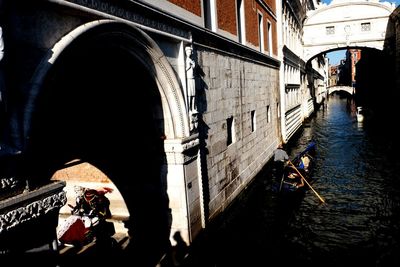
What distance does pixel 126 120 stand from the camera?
720 centimetres

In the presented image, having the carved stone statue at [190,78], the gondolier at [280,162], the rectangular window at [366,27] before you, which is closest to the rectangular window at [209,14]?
→ the carved stone statue at [190,78]

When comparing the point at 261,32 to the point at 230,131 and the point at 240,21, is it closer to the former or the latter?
the point at 240,21

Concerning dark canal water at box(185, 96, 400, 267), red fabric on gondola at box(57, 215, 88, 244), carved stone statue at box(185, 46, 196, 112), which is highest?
carved stone statue at box(185, 46, 196, 112)

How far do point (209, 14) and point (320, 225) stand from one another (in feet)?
19.4

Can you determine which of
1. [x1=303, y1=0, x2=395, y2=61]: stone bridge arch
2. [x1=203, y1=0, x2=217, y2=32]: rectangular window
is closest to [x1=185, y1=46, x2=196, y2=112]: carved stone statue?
[x1=203, y1=0, x2=217, y2=32]: rectangular window

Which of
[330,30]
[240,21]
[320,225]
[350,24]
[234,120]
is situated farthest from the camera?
[330,30]

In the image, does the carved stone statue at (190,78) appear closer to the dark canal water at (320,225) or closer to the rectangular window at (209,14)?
the rectangular window at (209,14)

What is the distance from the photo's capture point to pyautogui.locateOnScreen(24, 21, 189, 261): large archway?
562 centimetres

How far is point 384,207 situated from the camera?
9.35 meters

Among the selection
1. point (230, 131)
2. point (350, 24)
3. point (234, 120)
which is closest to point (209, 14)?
point (234, 120)

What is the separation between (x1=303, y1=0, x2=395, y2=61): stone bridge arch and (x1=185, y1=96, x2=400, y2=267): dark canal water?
52.6 ft

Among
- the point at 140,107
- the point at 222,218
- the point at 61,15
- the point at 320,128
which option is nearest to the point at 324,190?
the point at 222,218

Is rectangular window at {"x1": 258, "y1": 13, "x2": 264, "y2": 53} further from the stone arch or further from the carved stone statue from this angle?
the stone arch

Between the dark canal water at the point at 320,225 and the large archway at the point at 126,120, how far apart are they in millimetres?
1391
